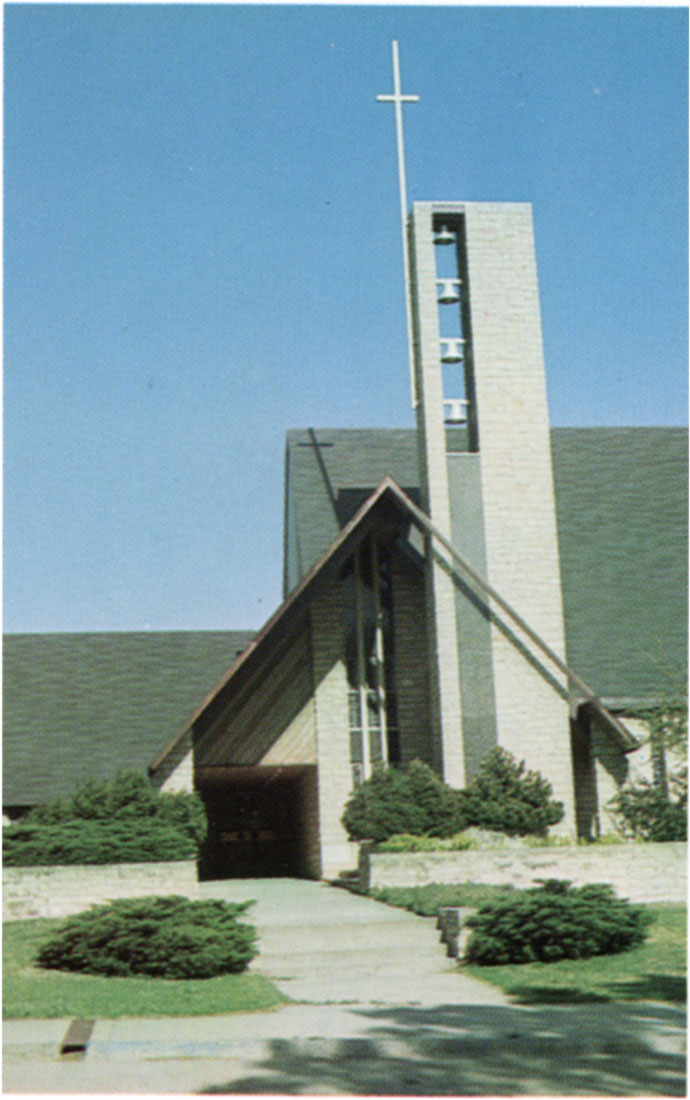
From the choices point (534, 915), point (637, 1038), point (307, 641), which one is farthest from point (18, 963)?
point (307, 641)

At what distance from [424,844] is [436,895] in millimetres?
2317

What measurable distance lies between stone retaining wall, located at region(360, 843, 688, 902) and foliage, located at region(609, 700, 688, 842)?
1303 millimetres

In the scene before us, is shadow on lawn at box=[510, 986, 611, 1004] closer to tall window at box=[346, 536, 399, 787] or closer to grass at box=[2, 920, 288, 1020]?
grass at box=[2, 920, 288, 1020]

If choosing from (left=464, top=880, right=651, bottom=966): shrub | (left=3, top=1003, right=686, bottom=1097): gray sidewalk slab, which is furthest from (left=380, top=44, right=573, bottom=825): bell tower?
(left=3, top=1003, right=686, bottom=1097): gray sidewalk slab

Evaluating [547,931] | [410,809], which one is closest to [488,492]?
[410,809]

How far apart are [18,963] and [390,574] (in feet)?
41.1

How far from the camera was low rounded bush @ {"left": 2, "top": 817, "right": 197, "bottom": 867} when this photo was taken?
18594mm

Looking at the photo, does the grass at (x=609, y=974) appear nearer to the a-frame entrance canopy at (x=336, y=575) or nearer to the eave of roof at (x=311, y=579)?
the a-frame entrance canopy at (x=336, y=575)

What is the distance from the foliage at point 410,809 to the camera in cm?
2048

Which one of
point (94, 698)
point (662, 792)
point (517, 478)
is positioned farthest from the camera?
point (94, 698)

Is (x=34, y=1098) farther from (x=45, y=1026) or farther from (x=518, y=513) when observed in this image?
(x=518, y=513)

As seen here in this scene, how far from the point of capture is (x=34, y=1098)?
7602mm

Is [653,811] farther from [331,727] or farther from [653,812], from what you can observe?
[331,727]

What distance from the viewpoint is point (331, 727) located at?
2392 cm
